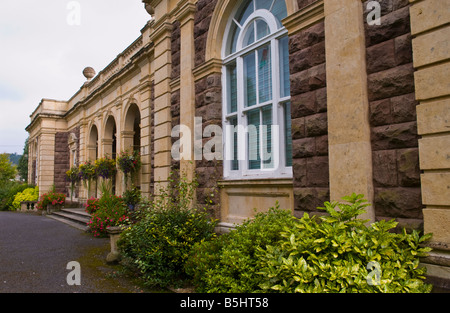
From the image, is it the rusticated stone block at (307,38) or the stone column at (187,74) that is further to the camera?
the stone column at (187,74)

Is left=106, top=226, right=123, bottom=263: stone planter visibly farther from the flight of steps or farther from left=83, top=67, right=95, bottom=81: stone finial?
left=83, top=67, right=95, bottom=81: stone finial

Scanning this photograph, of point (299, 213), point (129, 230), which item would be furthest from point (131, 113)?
point (299, 213)

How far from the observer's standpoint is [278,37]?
5.36 meters

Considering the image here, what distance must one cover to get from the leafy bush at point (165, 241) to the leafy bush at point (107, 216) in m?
3.19

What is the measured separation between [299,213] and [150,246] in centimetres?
235

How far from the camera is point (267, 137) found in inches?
215

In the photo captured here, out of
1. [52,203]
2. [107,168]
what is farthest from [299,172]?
[52,203]

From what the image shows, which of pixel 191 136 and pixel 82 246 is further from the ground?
pixel 191 136

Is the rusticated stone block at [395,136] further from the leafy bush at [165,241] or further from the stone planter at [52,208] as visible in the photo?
the stone planter at [52,208]

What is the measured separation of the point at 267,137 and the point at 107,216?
19.6 ft

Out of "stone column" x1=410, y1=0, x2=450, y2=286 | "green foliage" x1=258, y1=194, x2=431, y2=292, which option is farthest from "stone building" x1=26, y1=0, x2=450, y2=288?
"green foliage" x1=258, y1=194, x2=431, y2=292

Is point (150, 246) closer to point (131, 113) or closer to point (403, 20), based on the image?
point (403, 20)

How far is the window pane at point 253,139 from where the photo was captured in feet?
18.7

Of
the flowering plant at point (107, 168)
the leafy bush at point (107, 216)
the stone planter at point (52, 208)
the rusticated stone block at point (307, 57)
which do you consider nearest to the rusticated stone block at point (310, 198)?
the rusticated stone block at point (307, 57)
